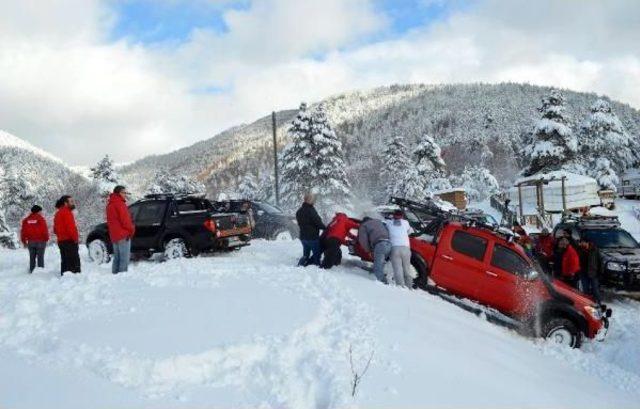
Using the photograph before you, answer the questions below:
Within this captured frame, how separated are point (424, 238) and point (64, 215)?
734cm

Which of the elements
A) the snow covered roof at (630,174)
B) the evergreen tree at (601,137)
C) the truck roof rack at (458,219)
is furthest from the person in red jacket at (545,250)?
the snow covered roof at (630,174)

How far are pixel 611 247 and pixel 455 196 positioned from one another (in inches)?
1429

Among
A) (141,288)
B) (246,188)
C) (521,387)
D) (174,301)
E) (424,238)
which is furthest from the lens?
(246,188)

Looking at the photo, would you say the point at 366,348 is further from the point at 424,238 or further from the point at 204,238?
the point at 204,238

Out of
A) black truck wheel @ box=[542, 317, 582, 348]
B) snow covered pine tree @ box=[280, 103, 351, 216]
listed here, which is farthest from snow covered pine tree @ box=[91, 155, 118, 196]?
black truck wheel @ box=[542, 317, 582, 348]

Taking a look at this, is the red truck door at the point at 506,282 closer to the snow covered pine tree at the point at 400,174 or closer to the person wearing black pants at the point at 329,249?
the person wearing black pants at the point at 329,249

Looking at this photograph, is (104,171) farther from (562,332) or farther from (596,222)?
(562,332)

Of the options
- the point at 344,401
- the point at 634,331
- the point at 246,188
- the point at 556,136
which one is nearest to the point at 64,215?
the point at 344,401

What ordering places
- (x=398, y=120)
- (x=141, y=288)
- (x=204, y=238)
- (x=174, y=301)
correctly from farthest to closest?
(x=398, y=120)
(x=204, y=238)
(x=141, y=288)
(x=174, y=301)

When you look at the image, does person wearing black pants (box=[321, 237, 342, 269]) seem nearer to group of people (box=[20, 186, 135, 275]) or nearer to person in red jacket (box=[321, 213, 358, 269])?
person in red jacket (box=[321, 213, 358, 269])

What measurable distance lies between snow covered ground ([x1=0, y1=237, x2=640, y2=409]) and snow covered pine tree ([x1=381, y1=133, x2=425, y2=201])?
3515 cm

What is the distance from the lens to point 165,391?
18.4ft

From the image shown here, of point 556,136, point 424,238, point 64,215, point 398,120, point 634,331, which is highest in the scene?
point 398,120

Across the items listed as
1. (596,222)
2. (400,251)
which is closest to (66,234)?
(400,251)
